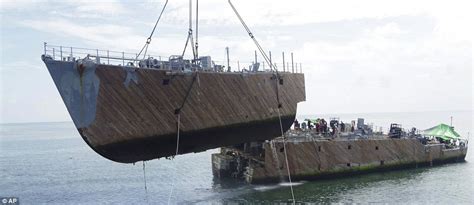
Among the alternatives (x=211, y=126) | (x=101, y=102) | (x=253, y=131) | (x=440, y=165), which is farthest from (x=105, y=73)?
(x=440, y=165)

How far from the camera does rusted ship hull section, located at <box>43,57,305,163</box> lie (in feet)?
75.6

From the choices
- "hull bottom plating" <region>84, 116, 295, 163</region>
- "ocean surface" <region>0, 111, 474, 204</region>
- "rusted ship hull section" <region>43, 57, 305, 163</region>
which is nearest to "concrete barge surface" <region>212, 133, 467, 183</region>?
"ocean surface" <region>0, 111, 474, 204</region>

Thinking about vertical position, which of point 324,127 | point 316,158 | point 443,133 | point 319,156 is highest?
point 324,127

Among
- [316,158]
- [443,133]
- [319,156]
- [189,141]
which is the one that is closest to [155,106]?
[189,141]

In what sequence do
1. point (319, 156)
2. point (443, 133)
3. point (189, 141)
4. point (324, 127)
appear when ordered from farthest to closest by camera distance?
point (443, 133) → point (324, 127) → point (319, 156) → point (189, 141)

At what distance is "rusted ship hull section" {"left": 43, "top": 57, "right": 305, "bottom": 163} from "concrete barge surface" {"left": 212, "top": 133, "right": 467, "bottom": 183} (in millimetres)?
11022

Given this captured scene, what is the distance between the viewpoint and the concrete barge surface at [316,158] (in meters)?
39.6

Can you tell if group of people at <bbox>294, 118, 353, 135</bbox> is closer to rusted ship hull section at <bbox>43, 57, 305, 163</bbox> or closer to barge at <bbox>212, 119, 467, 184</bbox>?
barge at <bbox>212, 119, 467, 184</bbox>

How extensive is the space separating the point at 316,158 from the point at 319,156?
433 millimetres

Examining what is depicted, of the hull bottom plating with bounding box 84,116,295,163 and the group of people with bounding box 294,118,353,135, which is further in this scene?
the group of people with bounding box 294,118,353,135

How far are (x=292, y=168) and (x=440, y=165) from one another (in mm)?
23583

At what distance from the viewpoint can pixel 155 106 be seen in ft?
80.0

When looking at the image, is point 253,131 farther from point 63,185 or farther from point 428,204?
point 63,185

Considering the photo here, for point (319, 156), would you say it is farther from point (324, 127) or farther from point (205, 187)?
point (205, 187)
